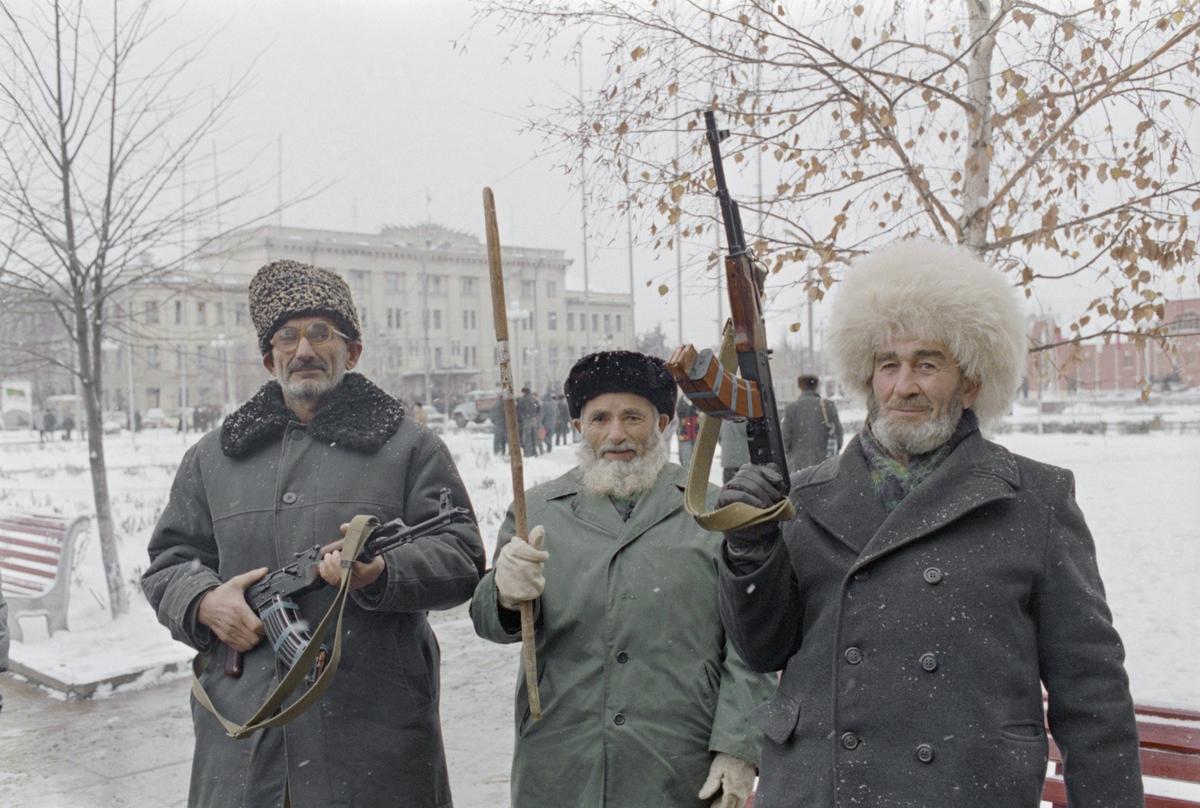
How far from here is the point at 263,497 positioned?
3283 mm

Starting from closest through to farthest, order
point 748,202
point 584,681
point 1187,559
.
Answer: point 584,681, point 748,202, point 1187,559

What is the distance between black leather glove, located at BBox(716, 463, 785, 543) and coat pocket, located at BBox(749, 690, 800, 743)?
0.42 m

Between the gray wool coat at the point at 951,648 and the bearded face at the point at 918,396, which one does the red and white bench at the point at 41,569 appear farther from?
the bearded face at the point at 918,396

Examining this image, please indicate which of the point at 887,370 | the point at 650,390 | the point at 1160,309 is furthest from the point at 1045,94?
the point at 887,370

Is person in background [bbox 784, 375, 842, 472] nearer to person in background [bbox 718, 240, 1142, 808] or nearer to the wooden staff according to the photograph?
the wooden staff

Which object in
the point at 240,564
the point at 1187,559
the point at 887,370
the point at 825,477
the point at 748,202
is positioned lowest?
the point at 1187,559

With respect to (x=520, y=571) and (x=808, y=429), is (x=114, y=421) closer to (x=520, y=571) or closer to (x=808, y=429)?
(x=808, y=429)

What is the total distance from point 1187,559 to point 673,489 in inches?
356

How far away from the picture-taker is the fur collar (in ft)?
11.0

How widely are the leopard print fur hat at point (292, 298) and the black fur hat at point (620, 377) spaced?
30.8 inches

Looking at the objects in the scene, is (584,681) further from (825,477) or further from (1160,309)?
(1160,309)

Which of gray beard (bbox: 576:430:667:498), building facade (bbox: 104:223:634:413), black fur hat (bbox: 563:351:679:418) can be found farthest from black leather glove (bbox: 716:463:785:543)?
building facade (bbox: 104:223:634:413)

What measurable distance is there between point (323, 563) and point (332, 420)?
0.51 m

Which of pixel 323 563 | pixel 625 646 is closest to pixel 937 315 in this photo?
pixel 625 646
